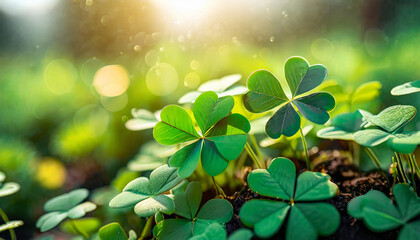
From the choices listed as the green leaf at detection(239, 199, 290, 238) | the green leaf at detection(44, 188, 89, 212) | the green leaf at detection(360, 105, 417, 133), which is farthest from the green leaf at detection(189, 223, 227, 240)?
the green leaf at detection(44, 188, 89, 212)

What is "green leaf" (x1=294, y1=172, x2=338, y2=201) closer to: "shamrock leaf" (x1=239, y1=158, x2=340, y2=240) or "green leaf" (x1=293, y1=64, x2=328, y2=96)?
"shamrock leaf" (x1=239, y1=158, x2=340, y2=240)

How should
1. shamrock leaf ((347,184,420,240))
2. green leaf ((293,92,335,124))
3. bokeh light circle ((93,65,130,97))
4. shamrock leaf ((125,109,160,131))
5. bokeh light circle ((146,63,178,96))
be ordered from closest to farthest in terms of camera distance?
shamrock leaf ((347,184,420,240))
green leaf ((293,92,335,124))
shamrock leaf ((125,109,160,131))
bokeh light circle ((146,63,178,96))
bokeh light circle ((93,65,130,97))

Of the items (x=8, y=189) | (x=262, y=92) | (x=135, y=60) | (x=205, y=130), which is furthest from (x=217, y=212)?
(x=135, y=60)

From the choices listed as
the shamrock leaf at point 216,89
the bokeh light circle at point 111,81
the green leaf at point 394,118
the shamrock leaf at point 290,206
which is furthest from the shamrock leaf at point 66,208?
the bokeh light circle at point 111,81

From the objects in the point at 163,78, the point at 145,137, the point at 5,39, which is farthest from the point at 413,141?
the point at 5,39

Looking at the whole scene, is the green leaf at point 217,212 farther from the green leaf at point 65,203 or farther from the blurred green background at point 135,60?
the blurred green background at point 135,60

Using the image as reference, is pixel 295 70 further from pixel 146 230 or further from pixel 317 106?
pixel 146 230

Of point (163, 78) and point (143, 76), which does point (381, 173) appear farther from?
point (143, 76)
